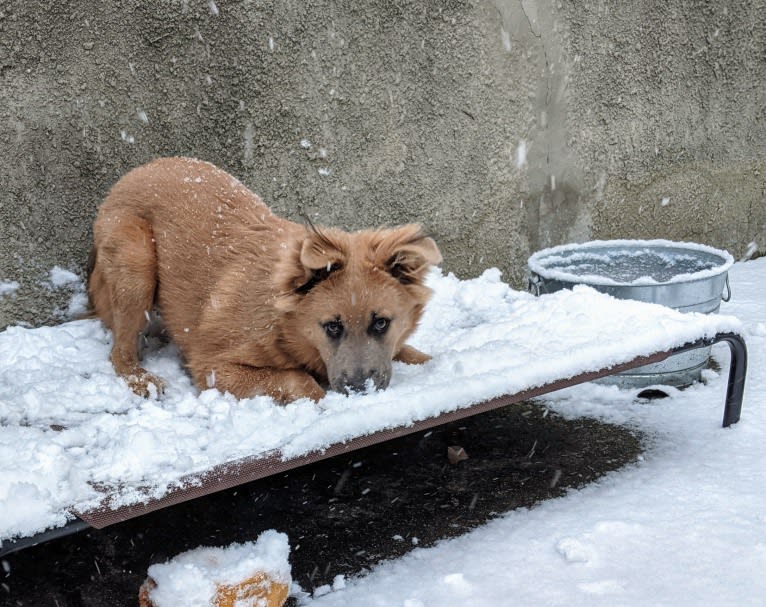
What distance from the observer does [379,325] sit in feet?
9.81

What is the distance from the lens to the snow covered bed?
2.22 m

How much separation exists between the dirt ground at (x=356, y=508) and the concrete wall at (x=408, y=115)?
145cm

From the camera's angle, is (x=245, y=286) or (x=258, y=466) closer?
(x=258, y=466)

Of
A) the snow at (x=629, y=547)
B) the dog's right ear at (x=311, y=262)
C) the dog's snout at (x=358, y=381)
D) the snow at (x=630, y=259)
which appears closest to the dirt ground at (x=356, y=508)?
the snow at (x=629, y=547)

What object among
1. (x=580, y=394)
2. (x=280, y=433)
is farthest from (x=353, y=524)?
(x=580, y=394)

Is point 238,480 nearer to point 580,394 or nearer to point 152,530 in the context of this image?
point 152,530

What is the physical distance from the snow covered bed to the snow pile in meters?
0.21

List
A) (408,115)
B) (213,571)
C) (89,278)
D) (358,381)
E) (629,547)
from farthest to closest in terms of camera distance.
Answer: (408,115)
(89,278)
(358,381)
(629,547)
(213,571)

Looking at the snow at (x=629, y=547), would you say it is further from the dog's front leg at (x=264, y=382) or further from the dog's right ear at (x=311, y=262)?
the dog's right ear at (x=311, y=262)

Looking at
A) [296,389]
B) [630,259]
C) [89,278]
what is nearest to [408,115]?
[630,259]

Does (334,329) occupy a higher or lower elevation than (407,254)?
lower

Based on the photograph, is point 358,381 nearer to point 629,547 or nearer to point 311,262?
point 311,262

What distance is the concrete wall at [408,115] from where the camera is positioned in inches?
147

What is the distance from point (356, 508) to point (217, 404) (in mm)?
656
